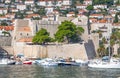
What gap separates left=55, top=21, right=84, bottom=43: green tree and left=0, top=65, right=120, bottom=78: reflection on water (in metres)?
7.12

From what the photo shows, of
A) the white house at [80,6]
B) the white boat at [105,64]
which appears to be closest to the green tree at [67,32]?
the white boat at [105,64]

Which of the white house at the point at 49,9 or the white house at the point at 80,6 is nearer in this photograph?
the white house at the point at 49,9

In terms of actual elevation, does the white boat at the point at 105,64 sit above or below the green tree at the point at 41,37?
below

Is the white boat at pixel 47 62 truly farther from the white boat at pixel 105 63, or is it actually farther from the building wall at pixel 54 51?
the white boat at pixel 105 63

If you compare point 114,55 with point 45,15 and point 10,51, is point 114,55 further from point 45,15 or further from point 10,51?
point 45,15

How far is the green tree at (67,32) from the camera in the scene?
212 feet

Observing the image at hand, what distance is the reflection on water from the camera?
5003 centimetres

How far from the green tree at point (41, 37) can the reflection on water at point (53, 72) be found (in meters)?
6.17

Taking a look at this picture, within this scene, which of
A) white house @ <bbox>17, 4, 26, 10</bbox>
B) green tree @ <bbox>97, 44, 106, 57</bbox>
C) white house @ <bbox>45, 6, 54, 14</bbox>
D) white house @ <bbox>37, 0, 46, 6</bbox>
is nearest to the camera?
green tree @ <bbox>97, 44, 106, 57</bbox>

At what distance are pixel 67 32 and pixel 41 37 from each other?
7.24ft

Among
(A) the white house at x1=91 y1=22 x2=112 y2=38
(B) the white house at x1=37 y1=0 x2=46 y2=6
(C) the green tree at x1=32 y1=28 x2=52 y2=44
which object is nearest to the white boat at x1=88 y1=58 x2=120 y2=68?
(C) the green tree at x1=32 y1=28 x2=52 y2=44

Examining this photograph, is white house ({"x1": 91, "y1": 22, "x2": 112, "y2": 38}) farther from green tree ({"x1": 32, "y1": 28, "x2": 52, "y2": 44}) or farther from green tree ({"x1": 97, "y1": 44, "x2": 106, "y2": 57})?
green tree ({"x1": 32, "y1": 28, "x2": 52, "y2": 44})

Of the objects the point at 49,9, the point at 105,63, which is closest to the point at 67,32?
the point at 105,63

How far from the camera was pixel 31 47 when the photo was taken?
63.9 meters
